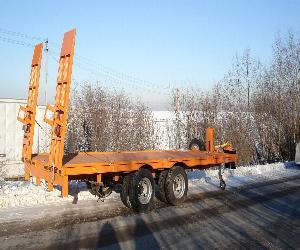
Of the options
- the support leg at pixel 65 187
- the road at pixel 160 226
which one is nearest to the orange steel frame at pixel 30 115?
the road at pixel 160 226

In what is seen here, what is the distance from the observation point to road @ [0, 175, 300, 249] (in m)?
6.20

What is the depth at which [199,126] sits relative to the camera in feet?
81.1

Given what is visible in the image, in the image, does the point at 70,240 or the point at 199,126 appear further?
the point at 199,126

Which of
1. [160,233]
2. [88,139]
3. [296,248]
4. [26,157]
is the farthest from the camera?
[88,139]

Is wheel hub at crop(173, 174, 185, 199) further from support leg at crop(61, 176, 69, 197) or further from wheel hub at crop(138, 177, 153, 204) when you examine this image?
support leg at crop(61, 176, 69, 197)

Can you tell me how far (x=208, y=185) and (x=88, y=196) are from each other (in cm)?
474

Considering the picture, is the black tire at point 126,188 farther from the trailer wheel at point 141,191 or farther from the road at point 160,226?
the road at point 160,226

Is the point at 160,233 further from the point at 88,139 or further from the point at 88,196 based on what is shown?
the point at 88,139

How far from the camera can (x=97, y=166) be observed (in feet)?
25.2

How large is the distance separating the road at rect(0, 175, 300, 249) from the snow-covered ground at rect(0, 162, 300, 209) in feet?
1.71

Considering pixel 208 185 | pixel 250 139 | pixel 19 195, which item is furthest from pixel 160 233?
pixel 250 139

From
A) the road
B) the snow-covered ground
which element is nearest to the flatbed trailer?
the road

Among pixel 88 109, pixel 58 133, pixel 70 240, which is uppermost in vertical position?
pixel 88 109

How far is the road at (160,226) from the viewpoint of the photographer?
6195 millimetres
